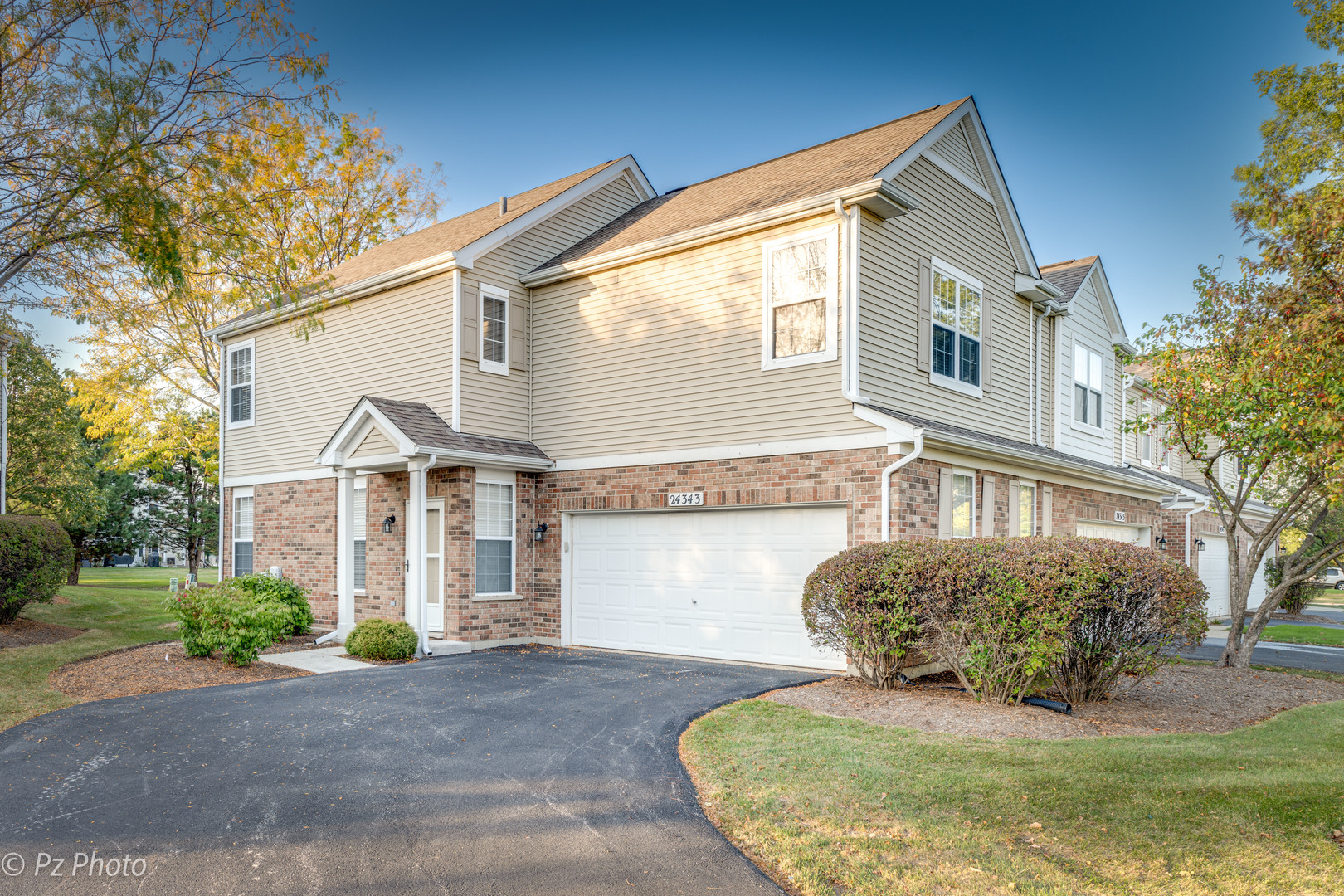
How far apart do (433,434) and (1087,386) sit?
42.2 ft

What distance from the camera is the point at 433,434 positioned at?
1270 centimetres

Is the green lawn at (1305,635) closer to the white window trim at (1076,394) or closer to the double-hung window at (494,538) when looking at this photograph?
the white window trim at (1076,394)

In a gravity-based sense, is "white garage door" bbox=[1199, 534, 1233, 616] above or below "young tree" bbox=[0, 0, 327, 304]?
below

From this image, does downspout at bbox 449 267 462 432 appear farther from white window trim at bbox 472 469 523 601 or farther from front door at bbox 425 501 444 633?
front door at bbox 425 501 444 633

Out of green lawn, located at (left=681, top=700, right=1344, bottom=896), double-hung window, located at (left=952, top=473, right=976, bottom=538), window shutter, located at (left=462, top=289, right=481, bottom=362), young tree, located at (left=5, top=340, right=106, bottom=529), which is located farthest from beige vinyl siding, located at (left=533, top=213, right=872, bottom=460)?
young tree, located at (left=5, top=340, right=106, bottom=529)

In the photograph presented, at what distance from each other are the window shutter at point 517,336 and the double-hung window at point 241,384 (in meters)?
6.92

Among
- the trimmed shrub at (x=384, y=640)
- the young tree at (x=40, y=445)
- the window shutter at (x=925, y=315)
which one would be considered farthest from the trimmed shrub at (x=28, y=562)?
the window shutter at (x=925, y=315)

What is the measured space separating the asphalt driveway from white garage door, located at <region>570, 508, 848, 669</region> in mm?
1889

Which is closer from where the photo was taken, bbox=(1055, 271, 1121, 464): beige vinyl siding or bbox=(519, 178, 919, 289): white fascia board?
bbox=(519, 178, 919, 289): white fascia board

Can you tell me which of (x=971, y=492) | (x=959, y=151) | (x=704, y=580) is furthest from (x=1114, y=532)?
(x=704, y=580)

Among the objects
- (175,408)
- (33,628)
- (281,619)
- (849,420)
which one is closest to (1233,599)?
(849,420)

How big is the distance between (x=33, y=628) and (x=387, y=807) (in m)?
13.1

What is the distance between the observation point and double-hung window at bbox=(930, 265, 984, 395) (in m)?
Result: 12.6

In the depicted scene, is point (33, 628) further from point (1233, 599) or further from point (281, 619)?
point (1233, 599)
